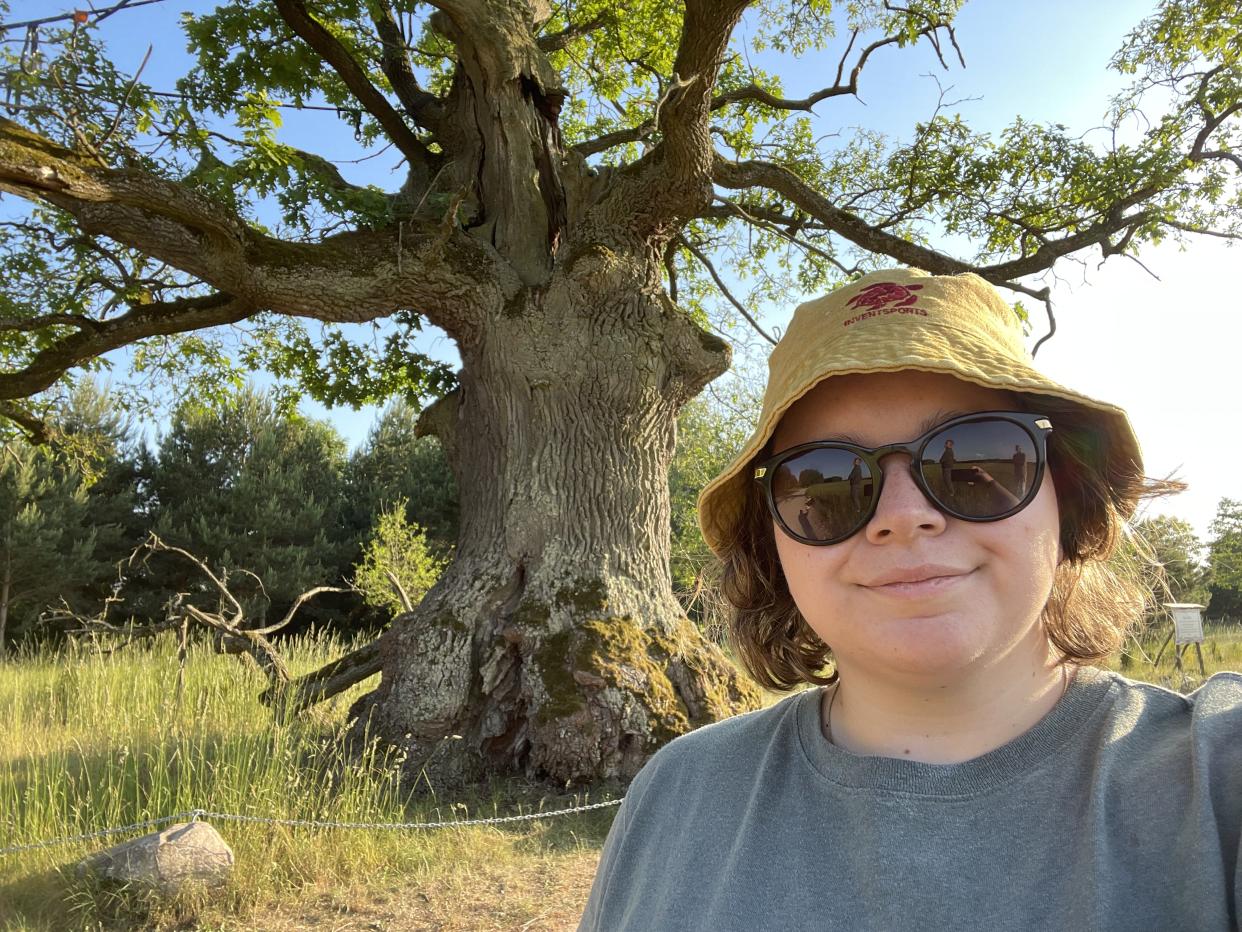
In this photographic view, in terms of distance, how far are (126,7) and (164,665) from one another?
4804 mm

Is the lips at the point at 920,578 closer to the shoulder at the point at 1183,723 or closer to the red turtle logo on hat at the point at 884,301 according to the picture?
the shoulder at the point at 1183,723

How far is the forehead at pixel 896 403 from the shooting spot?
1.16 metres

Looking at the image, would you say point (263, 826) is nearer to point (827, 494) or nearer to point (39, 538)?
point (827, 494)

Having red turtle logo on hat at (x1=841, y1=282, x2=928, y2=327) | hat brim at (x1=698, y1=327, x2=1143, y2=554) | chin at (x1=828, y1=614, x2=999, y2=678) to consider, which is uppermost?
red turtle logo on hat at (x1=841, y1=282, x2=928, y2=327)

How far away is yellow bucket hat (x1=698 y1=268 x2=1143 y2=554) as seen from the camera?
1.10m

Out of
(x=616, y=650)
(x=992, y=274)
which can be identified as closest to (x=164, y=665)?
(x=616, y=650)

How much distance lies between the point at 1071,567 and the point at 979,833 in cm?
56

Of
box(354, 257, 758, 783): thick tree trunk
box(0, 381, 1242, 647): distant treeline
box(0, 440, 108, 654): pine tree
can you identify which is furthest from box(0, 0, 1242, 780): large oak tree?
box(0, 440, 108, 654): pine tree

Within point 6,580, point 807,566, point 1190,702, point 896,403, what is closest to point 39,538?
point 6,580

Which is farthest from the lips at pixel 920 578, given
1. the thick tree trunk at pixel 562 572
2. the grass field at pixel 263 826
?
the thick tree trunk at pixel 562 572

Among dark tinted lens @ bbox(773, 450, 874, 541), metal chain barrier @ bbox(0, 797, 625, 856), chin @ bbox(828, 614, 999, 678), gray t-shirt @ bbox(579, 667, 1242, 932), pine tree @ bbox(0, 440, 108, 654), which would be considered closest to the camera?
gray t-shirt @ bbox(579, 667, 1242, 932)

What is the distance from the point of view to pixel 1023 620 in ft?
3.51

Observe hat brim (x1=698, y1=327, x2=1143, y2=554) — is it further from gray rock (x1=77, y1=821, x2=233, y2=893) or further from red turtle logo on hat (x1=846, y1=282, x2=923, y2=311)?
gray rock (x1=77, y1=821, x2=233, y2=893)

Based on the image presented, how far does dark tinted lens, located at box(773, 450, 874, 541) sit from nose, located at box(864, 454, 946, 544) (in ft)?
0.08
